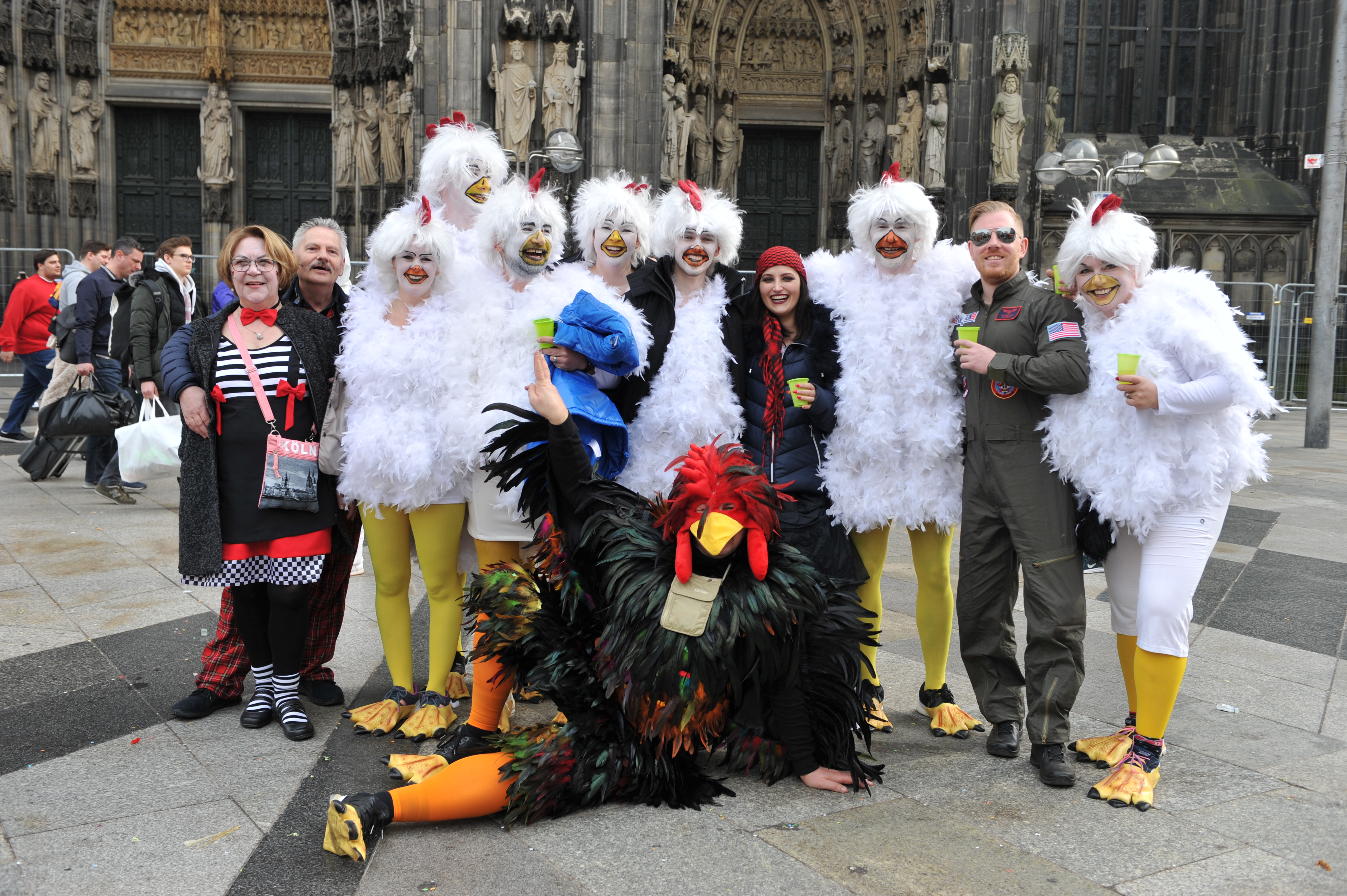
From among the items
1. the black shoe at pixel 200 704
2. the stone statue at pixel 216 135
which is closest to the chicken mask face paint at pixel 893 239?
the black shoe at pixel 200 704

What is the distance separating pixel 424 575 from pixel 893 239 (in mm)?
2158

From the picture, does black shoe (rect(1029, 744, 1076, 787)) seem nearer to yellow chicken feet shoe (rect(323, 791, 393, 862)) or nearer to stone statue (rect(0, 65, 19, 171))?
yellow chicken feet shoe (rect(323, 791, 393, 862))

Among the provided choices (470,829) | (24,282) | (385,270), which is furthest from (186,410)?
(24,282)

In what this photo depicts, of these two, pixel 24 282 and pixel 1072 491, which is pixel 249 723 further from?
pixel 24 282

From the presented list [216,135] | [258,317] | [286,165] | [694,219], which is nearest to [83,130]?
[216,135]

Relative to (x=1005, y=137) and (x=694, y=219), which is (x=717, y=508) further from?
(x=1005, y=137)

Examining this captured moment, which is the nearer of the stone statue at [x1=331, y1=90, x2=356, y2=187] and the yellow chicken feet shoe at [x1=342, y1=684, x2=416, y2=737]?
the yellow chicken feet shoe at [x1=342, y1=684, x2=416, y2=737]

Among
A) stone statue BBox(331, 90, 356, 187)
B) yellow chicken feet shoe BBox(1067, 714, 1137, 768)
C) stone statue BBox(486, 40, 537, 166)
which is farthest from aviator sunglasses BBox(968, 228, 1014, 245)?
stone statue BBox(331, 90, 356, 187)

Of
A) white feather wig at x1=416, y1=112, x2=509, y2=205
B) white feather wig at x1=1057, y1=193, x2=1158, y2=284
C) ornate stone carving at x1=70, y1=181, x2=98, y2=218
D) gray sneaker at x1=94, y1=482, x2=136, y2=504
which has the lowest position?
gray sneaker at x1=94, y1=482, x2=136, y2=504

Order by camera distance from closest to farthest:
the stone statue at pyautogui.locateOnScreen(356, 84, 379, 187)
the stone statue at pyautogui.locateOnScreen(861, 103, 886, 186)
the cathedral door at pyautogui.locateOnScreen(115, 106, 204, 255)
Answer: the stone statue at pyautogui.locateOnScreen(356, 84, 379, 187) < the stone statue at pyautogui.locateOnScreen(861, 103, 886, 186) < the cathedral door at pyautogui.locateOnScreen(115, 106, 204, 255)

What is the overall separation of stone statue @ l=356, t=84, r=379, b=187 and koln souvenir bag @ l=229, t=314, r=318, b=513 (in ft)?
47.8

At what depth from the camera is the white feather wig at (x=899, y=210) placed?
3932 millimetres

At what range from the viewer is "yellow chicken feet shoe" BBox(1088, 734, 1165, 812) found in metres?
3.43

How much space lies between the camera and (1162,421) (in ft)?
11.7
